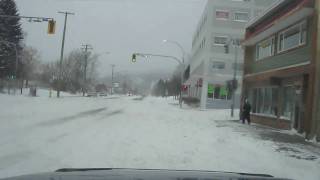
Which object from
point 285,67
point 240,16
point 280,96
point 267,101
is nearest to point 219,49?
point 240,16

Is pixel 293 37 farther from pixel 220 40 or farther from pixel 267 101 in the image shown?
pixel 220 40

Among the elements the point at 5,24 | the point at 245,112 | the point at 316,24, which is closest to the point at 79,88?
the point at 5,24

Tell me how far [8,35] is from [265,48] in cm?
5623

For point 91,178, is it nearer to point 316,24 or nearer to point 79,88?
point 316,24

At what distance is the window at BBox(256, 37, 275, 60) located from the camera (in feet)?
117

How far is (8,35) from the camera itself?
8525 centimetres

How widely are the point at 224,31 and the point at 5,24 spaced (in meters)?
33.5

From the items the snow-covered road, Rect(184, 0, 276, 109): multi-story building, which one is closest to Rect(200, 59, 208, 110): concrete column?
Rect(184, 0, 276, 109): multi-story building

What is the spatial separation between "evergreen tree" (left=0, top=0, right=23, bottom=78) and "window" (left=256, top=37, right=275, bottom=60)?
47.8 meters

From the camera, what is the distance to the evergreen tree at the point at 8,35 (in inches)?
3232

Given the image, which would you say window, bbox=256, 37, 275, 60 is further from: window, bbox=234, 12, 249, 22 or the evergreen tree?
the evergreen tree

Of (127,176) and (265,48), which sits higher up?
(265,48)

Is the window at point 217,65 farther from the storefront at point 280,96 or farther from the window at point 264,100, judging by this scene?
the window at point 264,100

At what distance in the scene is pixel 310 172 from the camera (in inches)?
559
